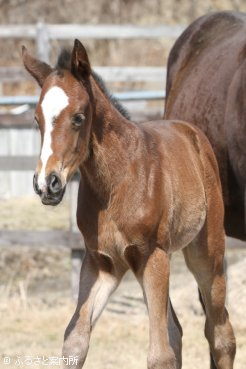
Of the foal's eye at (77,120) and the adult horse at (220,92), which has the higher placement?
the foal's eye at (77,120)

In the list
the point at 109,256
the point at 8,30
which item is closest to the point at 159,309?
the point at 109,256

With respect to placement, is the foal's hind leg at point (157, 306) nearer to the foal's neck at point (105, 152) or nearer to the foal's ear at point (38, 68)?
the foal's neck at point (105, 152)

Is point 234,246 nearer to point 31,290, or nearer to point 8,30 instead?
point 31,290

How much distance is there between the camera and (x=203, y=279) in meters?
5.00

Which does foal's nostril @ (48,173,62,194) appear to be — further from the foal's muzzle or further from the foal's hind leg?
the foal's hind leg

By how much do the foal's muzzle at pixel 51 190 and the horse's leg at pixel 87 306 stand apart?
0.64 metres

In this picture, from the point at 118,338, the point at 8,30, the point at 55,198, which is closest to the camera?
the point at 55,198

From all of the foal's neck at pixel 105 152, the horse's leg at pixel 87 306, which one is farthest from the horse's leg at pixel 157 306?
the foal's neck at pixel 105 152

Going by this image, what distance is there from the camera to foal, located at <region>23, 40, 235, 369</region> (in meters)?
4.10

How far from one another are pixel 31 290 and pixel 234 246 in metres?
1.71

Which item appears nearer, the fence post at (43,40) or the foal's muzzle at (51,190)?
the foal's muzzle at (51,190)

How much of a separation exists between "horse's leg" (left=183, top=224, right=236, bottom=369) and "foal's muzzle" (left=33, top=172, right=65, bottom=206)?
3.82 feet

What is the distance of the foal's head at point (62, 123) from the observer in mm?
3951

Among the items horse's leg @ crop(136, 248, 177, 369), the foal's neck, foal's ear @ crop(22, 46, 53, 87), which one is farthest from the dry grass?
foal's ear @ crop(22, 46, 53, 87)
